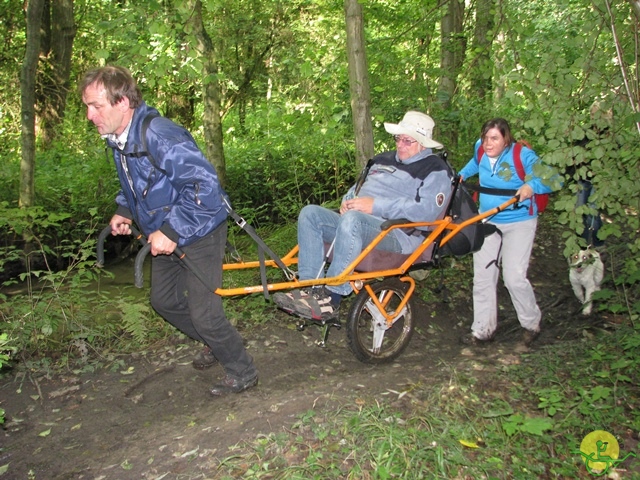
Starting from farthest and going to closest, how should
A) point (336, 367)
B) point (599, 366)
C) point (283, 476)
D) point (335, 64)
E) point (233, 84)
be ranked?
1. point (233, 84)
2. point (335, 64)
3. point (336, 367)
4. point (599, 366)
5. point (283, 476)

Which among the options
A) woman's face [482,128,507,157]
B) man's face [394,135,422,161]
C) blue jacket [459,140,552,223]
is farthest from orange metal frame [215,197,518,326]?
man's face [394,135,422,161]

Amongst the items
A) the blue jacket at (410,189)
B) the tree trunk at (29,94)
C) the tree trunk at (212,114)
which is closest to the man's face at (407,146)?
the blue jacket at (410,189)

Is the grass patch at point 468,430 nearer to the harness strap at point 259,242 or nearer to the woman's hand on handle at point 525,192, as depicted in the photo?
the harness strap at point 259,242

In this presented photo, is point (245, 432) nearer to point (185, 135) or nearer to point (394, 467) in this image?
point (394, 467)

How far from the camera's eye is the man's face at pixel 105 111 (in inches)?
139

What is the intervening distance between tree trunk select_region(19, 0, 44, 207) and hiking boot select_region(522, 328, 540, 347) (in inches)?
264

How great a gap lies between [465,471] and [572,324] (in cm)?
342

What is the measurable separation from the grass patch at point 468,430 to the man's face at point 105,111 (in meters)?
2.16

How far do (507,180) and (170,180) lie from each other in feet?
9.75

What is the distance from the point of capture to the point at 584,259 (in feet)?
20.0

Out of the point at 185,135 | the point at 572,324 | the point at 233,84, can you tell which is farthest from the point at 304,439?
the point at 233,84

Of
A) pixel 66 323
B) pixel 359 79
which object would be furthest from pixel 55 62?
pixel 66 323

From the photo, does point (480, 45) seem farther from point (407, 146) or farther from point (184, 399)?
point (184, 399)

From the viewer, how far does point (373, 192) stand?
5.06 m
